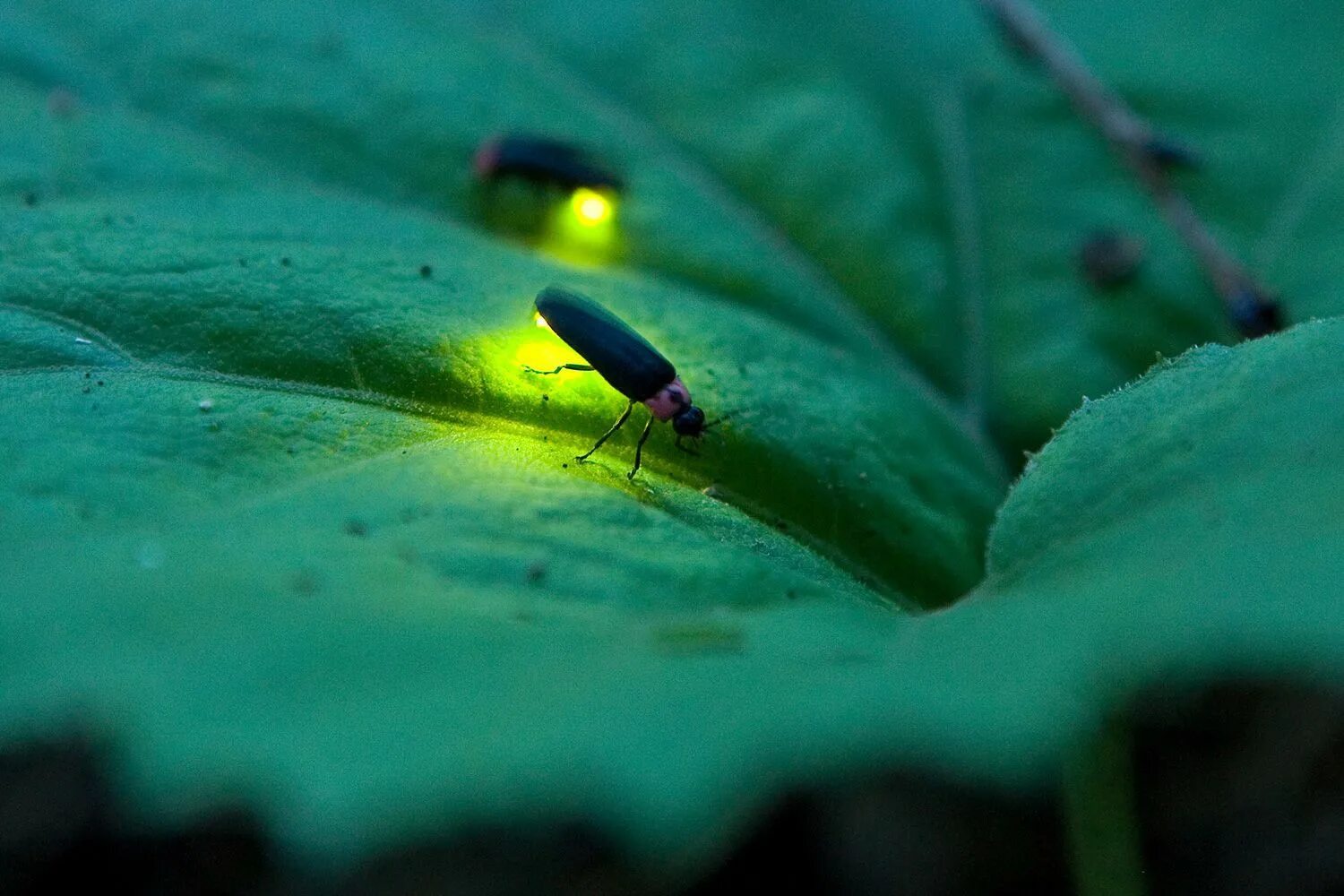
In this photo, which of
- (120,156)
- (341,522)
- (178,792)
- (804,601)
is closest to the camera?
(178,792)

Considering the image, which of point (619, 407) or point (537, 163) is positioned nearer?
point (619, 407)

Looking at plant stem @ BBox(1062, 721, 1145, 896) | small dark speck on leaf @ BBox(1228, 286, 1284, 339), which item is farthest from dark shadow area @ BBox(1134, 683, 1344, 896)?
plant stem @ BBox(1062, 721, 1145, 896)

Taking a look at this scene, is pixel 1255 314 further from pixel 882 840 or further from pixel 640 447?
pixel 640 447

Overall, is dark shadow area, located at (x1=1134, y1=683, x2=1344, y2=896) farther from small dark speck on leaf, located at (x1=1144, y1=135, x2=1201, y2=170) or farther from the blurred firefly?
the blurred firefly

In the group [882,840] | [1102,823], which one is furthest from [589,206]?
[1102,823]

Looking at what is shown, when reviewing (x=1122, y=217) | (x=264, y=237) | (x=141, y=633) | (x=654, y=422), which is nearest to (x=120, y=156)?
(x=264, y=237)

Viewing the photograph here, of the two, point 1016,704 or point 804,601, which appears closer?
point 1016,704

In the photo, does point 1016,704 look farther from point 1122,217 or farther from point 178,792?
point 1122,217

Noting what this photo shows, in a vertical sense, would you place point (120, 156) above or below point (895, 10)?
below
